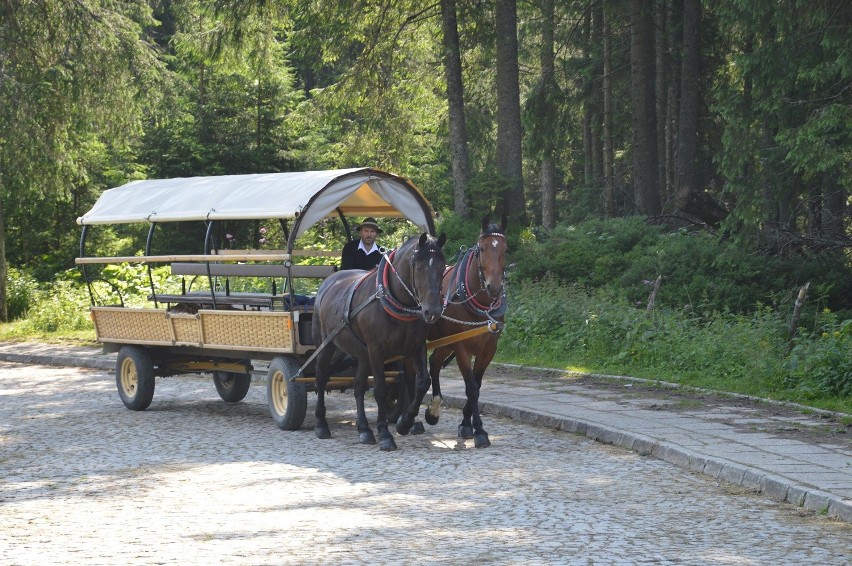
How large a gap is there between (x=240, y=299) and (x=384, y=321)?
128 inches

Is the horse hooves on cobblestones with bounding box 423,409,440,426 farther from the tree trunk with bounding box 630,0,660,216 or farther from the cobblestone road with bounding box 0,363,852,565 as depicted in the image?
the tree trunk with bounding box 630,0,660,216

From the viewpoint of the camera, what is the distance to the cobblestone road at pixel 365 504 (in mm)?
7070

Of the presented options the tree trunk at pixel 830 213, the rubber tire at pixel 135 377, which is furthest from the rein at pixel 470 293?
the tree trunk at pixel 830 213

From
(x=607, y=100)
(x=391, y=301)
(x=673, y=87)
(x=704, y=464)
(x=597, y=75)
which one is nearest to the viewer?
(x=704, y=464)

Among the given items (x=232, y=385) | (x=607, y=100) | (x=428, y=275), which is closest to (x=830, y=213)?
(x=232, y=385)

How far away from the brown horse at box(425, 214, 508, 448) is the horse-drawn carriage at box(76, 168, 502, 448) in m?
0.31

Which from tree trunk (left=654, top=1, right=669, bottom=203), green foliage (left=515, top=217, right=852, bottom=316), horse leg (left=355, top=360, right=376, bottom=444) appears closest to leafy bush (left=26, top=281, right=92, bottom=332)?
green foliage (left=515, top=217, right=852, bottom=316)

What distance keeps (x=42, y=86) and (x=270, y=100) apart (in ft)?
37.4

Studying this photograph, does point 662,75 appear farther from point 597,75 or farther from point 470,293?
point 470,293

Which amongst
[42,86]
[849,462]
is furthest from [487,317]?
[42,86]

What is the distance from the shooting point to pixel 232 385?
1536cm

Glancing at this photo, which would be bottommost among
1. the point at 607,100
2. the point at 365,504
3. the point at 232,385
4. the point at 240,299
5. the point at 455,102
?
the point at 365,504

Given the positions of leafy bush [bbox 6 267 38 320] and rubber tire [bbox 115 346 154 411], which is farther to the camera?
leafy bush [bbox 6 267 38 320]

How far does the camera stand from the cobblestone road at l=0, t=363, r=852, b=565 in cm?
707
